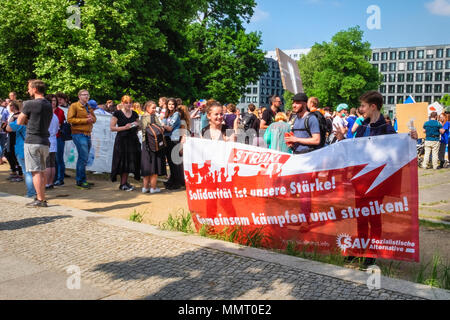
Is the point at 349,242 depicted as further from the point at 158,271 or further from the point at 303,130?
the point at 158,271

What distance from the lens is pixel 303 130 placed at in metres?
6.03

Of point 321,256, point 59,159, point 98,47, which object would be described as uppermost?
point 98,47

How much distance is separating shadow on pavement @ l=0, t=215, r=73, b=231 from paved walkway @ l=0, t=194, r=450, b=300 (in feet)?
0.60

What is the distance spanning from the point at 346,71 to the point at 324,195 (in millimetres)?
63107

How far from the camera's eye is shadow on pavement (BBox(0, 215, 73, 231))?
613 centimetres

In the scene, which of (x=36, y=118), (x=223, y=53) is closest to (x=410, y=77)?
(x=223, y=53)

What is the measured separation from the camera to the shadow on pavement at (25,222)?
241 inches

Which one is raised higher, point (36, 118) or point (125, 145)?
point (36, 118)

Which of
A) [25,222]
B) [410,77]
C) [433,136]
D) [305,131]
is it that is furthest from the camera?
[410,77]

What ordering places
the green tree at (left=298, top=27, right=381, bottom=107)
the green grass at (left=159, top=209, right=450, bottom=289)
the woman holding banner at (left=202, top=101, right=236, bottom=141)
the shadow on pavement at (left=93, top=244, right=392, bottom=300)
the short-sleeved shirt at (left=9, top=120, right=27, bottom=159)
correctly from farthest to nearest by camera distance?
the green tree at (left=298, top=27, right=381, bottom=107)
the short-sleeved shirt at (left=9, top=120, right=27, bottom=159)
the woman holding banner at (left=202, top=101, right=236, bottom=141)
the green grass at (left=159, top=209, right=450, bottom=289)
the shadow on pavement at (left=93, top=244, right=392, bottom=300)

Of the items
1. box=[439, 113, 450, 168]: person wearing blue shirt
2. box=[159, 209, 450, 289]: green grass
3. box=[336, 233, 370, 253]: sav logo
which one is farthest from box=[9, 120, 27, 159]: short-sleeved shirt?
box=[439, 113, 450, 168]: person wearing blue shirt

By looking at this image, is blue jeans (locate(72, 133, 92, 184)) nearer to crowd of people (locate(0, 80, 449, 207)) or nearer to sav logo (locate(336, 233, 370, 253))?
crowd of people (locate(0, 80, 449, 207))

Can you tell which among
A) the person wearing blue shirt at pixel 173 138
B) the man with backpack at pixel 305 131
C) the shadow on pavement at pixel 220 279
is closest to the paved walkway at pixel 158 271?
the shadow on pavement at pixel 220 279
